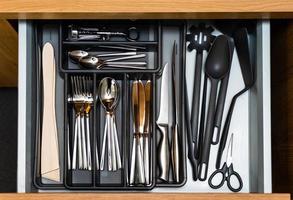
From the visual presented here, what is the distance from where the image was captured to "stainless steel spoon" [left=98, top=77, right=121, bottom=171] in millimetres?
1084

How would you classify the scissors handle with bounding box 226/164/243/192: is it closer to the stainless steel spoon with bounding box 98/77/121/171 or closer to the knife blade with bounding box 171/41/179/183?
the knife blade with bounding box 171/41/179/183

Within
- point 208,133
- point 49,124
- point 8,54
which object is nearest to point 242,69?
point 208,133

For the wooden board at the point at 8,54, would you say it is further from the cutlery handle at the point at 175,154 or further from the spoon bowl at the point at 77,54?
the cutlery handle at the point at 175,154

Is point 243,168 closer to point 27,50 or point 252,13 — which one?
point 252,13

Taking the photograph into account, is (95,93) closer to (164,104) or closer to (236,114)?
(164,104)

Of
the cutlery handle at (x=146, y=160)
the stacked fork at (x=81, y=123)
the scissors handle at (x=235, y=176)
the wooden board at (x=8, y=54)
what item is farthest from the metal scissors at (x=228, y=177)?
the wooden board at (x=8, y=54)

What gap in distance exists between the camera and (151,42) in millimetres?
1062

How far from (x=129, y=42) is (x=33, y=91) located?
0.19 m

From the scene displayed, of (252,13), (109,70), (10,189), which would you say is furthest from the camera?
(10,189)

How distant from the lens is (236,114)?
1.13 meters

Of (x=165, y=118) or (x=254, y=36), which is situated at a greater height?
(x=254, y=36)

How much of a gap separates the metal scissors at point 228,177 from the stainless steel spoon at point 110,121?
0.59ft

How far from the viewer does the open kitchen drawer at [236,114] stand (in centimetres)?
99

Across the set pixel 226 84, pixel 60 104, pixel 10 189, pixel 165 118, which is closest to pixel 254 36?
pixel 226 84
